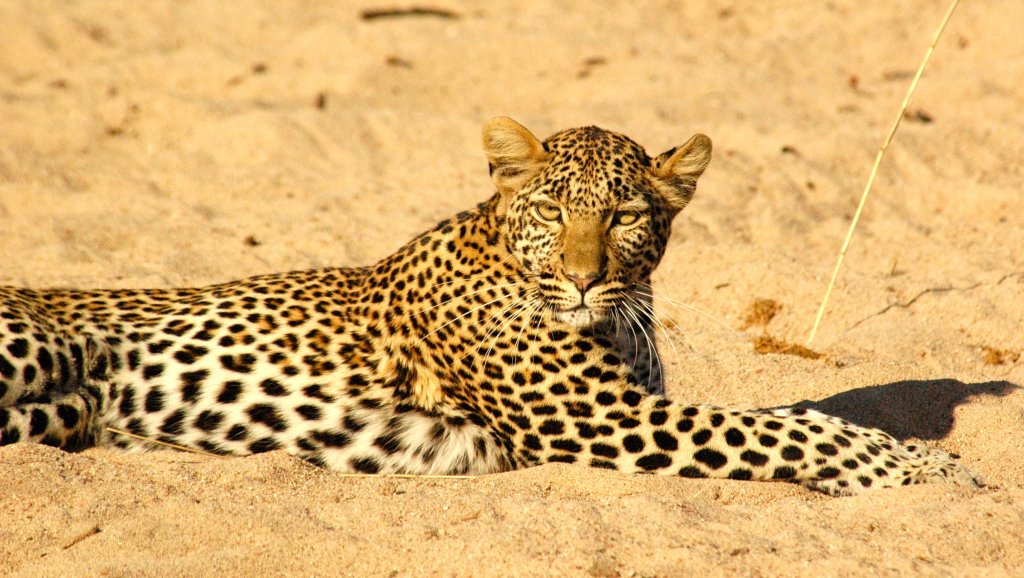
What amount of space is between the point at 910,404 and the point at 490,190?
557 centimetres

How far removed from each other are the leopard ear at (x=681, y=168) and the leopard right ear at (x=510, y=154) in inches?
26.6

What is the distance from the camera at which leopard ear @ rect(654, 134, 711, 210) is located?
22.0 feet

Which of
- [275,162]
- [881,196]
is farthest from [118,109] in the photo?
[881,196]

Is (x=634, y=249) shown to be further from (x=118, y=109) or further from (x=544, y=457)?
(x=118, y=109)

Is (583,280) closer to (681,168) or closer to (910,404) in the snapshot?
(681,168)

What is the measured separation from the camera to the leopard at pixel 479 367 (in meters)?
6.27

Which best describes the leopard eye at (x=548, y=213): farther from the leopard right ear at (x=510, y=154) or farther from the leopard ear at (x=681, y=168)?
the leopard ear at (x=681, y=168)

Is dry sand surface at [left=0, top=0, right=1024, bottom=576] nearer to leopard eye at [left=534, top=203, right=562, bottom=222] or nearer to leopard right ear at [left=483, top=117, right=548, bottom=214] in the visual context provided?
leopard eye at [left=534, top=203, right=562, bottom=222]

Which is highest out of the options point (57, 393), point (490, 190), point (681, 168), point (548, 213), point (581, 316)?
point (681, 168)

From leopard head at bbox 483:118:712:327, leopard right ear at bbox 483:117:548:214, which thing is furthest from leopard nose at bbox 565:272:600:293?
leopard right ear at bbox 483:117:548:214

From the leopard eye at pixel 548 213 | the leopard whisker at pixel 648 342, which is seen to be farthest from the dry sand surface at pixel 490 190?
the leopard eye at pixel 548 213

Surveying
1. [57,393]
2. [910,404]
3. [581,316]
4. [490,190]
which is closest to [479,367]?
[581,316]

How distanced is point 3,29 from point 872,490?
42.0 feet

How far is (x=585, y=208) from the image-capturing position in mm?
6375
